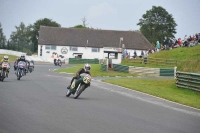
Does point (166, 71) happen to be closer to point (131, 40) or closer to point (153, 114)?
point (153, 114)

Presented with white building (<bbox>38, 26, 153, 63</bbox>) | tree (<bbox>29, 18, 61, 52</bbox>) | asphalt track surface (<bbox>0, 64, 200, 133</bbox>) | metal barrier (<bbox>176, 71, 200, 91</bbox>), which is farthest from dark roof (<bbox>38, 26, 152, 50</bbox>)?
asphalt track surface (<bbox>0, 64, 200, 133</bbox>)

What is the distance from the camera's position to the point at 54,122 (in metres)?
10.8

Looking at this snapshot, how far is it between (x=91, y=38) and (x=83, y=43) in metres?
2.85

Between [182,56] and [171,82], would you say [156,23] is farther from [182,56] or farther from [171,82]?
[171,82]

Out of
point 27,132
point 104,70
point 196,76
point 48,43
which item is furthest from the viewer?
point 48,43

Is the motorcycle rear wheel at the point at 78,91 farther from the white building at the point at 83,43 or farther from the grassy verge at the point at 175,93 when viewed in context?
the white building at the point at 83,43

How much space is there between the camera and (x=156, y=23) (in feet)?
371

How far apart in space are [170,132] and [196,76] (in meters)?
16.6

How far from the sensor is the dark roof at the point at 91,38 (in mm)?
97938

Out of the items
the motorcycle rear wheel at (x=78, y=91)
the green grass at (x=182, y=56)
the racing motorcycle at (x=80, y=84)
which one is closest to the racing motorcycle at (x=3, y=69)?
the racing motorcycle at (x=80, y=84)

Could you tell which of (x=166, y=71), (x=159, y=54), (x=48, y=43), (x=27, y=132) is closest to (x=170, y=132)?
(x=27, y=132)

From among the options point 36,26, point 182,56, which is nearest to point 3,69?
point 182,56

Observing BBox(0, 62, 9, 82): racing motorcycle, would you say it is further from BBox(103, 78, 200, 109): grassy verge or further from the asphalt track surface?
the asphalt track surface

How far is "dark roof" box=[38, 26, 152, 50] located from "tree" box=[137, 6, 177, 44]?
1239 cm
